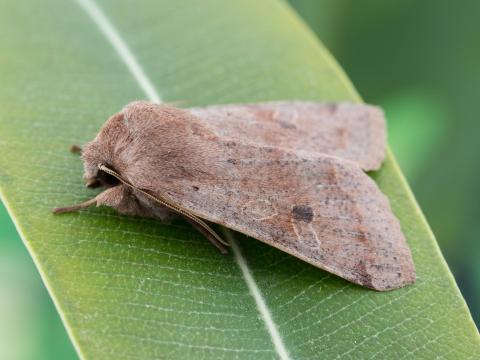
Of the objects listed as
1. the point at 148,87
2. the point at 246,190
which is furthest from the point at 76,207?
the point at 148,87

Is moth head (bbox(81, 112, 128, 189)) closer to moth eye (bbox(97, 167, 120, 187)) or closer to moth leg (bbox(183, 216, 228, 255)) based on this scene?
moth eye (bbox(97, 167, 120, 187))

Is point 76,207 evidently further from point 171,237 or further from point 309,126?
point 309,126

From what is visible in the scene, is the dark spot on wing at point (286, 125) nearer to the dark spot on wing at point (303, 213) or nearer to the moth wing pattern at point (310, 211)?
the moth wing pattern at point (310, 211)

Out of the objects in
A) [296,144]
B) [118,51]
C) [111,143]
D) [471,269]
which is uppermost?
[118,51]

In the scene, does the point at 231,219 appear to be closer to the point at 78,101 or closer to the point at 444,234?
the point at 78,101

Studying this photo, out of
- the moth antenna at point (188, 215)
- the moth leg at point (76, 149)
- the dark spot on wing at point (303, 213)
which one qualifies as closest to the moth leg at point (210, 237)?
the moth antenna at point (188, 215)

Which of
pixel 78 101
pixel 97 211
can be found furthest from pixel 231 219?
pixel 78 101

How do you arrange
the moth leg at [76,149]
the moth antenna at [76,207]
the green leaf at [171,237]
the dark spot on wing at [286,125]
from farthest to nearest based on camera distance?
the dark spot on wing at [286,125]
the moth leg at [76,149]
the moth antenna at [76,207]
the green leaf at [171,237]
